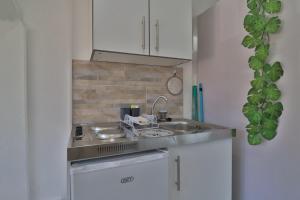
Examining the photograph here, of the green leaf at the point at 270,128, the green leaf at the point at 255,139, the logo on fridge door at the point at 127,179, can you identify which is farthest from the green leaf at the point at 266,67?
the logo on fridge door at the point at 127,179

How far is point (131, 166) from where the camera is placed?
93cm

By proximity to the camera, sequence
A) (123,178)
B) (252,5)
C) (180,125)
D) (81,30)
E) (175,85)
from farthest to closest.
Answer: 1. (175,85)
2. (180,125)
3. (81,30)
4. (252,5)
5. (123,178)

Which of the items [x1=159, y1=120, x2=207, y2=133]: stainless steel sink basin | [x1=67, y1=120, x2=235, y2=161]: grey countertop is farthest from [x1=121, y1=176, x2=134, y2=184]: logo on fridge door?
[x1=159, y1=120, x2=207, y2=133]: stainless steel sink basin

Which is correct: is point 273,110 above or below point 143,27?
below

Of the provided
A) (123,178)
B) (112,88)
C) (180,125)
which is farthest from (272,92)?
(112,88)

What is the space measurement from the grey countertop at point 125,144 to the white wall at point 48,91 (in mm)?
437

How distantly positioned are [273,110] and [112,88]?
110 centimetres

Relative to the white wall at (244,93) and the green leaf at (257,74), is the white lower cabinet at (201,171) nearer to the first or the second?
the white wall at (244,93)

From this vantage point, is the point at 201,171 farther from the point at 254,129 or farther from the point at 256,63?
the point at 256,63

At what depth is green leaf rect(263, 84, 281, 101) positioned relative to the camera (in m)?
1.11

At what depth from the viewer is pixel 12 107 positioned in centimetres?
124

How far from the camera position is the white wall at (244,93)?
1.07 metres

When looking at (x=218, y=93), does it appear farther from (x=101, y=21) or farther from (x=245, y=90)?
(x=101, y=21)

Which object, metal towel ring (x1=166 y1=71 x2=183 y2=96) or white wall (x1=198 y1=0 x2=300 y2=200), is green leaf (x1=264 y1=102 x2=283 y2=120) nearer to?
white wall (x1=198 y1=0 x2=300 y2=200)
